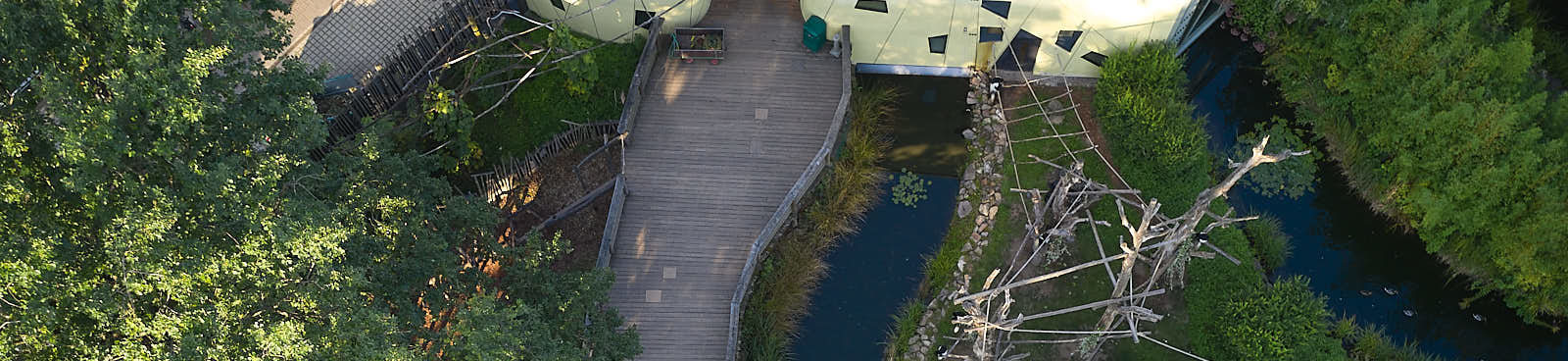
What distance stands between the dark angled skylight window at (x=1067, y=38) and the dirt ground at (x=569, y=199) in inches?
565

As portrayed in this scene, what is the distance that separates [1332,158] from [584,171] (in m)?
24.1

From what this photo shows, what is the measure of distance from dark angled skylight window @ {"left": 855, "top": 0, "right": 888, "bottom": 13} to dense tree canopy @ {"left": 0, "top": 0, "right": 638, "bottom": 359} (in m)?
14.6

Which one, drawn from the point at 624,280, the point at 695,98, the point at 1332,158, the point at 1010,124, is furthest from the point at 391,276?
the point at 1332,158

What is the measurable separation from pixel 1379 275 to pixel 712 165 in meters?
20.9

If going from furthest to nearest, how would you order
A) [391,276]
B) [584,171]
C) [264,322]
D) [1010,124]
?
[1010,124]
[584,171]
[391,276]
[264,322]

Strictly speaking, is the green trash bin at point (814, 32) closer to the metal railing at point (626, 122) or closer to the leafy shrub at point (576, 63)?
the metal railing at point (626, 122)

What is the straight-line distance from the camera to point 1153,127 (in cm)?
2953

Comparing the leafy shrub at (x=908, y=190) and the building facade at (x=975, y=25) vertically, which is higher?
the building facade at (x=975, y=25)

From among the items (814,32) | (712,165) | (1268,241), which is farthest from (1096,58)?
(712,165)

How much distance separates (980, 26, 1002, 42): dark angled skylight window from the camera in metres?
30.6

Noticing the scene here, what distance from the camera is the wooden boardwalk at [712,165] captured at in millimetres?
27328

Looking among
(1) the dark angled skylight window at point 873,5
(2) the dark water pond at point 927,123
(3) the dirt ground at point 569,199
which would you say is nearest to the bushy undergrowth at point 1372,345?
(2) the dark water pond at point 927,123

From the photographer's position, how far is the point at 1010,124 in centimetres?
3194

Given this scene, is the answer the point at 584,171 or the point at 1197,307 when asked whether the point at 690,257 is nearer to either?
the point at 584,171
